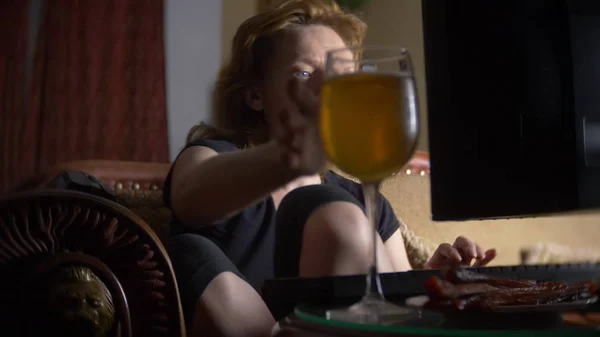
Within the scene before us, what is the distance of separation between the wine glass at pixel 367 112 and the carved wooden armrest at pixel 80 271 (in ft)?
0.92

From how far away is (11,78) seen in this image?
2.55 metres

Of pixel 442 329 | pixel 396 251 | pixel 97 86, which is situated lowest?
pixel 396 251

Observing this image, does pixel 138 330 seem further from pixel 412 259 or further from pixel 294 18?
pixel 412 259

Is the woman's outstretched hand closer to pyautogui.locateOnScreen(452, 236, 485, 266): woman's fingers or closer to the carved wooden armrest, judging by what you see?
the carved wooden armrest

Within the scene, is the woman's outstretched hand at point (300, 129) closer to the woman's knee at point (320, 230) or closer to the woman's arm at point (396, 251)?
the woman's knee at point (320, 230)

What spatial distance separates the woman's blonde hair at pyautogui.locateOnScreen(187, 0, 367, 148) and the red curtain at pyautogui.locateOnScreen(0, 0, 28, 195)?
64.6 inches

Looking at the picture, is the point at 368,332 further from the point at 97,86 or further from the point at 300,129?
the point at 97,86

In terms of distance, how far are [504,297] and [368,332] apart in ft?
0.50

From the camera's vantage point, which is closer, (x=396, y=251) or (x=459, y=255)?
(x=459, y=255)

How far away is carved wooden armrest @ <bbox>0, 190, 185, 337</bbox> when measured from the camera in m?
0.60

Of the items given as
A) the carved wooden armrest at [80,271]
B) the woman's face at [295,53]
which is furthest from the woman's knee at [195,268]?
the woman's face at [295,53]

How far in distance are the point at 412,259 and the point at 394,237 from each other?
0.61 feet

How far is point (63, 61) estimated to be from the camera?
262 centimetres

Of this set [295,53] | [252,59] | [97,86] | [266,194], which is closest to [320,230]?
[266,194]
